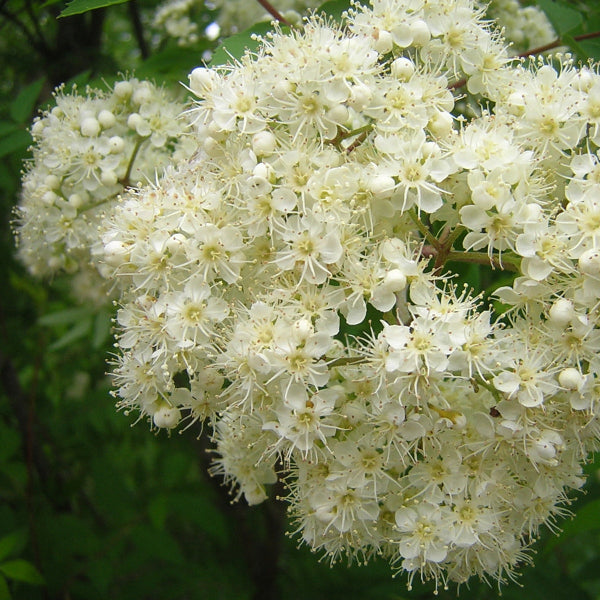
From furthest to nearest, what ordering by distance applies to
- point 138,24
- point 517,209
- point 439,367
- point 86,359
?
point 86,359, point 138,24, point 517,209, point 439,367

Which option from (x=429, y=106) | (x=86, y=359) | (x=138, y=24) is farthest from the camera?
(x=86, y=359)

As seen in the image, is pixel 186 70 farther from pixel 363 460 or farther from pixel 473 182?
pixel 363 460

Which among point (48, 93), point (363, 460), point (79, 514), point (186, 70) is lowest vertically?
point (79, 514)

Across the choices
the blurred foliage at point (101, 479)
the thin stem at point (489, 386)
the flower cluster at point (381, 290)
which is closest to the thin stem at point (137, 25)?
the blurred foliage at point (101, 479)

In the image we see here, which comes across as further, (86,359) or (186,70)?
(86,359)

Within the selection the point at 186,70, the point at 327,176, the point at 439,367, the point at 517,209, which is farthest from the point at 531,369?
the point at 186,70

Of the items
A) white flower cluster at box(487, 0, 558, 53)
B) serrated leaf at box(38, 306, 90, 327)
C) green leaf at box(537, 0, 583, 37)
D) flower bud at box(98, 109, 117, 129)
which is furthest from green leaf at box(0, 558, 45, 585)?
white flower cluster at box(487, 0, 558, 53)

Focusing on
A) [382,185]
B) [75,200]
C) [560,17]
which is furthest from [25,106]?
[560,17]

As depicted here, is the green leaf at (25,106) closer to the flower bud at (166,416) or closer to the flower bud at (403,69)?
the flower bud at (166,416)

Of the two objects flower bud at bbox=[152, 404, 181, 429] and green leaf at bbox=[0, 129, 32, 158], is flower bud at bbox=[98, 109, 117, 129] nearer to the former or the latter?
green leaf at bbox=[0, 129, 32, 158]
